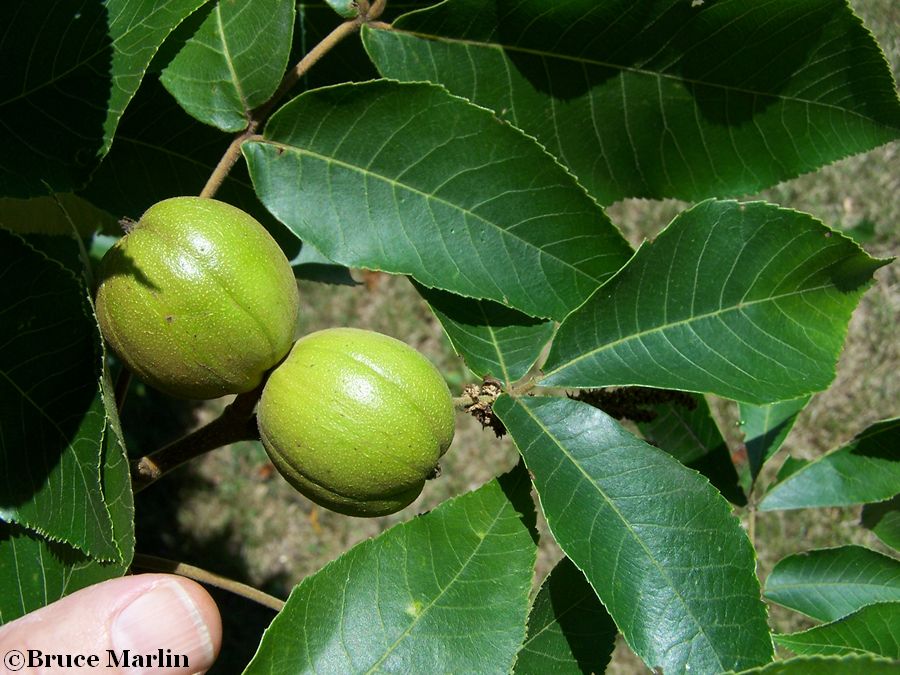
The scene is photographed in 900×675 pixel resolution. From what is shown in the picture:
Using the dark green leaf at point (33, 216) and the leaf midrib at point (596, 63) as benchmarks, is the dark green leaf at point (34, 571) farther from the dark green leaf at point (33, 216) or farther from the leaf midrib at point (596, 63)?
the leaf midrib at point (596, 63)

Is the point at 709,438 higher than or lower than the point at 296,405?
lower

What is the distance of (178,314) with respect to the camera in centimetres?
116

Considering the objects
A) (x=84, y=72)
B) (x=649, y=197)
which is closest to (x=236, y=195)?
(x=84, y=72)

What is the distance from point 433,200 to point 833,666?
2.82ft

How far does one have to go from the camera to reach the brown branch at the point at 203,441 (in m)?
1.35

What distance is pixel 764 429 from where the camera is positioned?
1988 mm

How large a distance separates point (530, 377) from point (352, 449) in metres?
0.37

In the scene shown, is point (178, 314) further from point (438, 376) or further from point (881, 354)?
point (881, 354)

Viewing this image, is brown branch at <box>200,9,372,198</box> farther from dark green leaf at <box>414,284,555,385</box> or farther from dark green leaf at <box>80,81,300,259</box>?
dark green leaf at <box>414,284,555,385</box>

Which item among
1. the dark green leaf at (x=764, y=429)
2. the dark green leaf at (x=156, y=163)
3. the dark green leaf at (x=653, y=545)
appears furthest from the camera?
the dark green leaf at (x=764, y=429)

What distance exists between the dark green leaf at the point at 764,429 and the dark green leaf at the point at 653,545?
2.71 ft

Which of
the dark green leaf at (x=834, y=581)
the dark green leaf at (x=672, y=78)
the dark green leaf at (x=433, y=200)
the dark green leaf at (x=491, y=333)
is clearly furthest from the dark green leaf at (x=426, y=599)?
the dark green leaf at (x=834, y=581)

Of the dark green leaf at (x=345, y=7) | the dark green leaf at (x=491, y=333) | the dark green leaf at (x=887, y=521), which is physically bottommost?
the dark green leaf at (x=887, y=521)

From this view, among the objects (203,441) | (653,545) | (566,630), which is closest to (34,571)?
(203,441)
